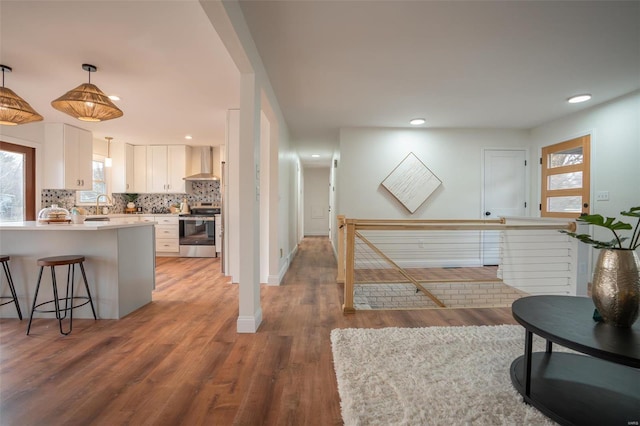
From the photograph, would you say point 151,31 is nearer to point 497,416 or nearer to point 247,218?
point 247,218

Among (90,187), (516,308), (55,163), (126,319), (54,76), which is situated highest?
(54,76)

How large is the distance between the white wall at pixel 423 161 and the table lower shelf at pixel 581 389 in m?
3.25

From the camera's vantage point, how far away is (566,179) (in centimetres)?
428

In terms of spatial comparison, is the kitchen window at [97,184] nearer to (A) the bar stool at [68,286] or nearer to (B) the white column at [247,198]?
(A) the bar stool at [68,286]

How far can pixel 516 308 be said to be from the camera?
1.58m

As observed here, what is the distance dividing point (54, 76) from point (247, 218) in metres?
2.55

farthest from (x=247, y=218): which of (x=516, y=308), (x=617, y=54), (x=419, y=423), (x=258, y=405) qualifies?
(x=617, y=54)

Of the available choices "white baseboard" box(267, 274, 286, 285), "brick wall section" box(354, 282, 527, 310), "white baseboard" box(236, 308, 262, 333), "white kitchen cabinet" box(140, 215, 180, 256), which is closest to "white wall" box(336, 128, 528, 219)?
"brick wall section" box(354, 282, 527, 310)

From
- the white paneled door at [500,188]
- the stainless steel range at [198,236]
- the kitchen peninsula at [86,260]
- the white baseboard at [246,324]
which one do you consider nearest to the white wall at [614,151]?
the white paneled door at [500,188]

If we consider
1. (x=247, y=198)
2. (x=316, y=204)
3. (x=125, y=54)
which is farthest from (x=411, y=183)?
(x=316, y=204)

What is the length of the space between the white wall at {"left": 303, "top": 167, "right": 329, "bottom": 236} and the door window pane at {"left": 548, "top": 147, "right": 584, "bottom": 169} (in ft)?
21.5

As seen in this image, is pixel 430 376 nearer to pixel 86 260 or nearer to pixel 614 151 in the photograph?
pixel 86 260

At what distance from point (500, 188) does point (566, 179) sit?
2.83 feet

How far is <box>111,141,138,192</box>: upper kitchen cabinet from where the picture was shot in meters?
5.84
